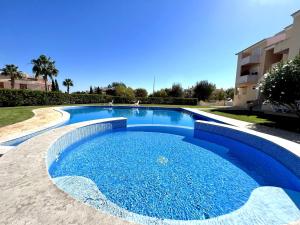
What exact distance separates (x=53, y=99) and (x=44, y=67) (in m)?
12.7

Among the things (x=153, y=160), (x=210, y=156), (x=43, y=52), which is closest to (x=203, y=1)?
(x=210, y=156)

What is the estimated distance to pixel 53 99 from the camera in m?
22.9

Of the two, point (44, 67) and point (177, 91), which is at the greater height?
point (44, 67)

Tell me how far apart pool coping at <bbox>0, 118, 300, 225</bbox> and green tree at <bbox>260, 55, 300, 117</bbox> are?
25.9 ft

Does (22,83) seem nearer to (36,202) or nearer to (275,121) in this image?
(36,202)

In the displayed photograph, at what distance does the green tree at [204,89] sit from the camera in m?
40.2

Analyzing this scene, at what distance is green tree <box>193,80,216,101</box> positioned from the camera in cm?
4025

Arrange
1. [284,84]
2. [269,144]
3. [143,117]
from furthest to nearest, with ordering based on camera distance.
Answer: [143,117], [284,84], [269,144]

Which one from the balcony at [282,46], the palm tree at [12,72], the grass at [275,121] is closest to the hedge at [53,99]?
the balcony at [282,46]

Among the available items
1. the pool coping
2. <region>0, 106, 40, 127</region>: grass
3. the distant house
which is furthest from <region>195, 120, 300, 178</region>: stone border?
the distant house

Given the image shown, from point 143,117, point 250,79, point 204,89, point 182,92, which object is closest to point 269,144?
point 143,117

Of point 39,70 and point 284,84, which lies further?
point 39,70

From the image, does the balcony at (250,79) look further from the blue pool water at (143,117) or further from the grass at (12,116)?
the grass at (12,116)

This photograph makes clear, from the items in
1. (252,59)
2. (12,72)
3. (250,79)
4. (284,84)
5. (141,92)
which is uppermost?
(252,59)
